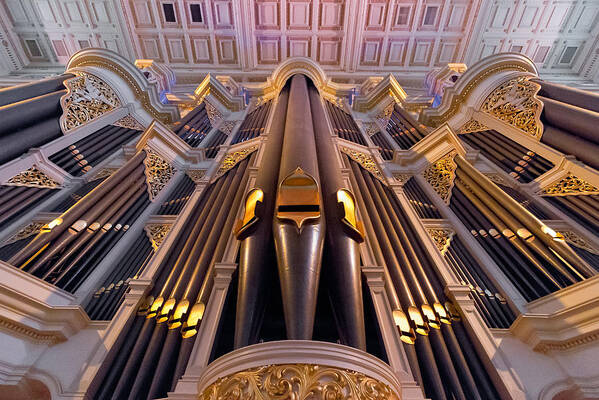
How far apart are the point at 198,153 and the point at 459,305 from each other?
509cm

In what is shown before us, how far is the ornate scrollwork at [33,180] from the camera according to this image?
4.29m

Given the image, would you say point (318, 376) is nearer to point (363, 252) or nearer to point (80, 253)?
point (363, 252)

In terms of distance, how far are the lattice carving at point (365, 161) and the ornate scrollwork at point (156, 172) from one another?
10.7 ft

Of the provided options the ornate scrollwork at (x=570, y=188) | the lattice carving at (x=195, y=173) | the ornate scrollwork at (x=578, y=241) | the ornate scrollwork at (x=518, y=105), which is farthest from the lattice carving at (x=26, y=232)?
the ornate scrollwork at (x=518, y=105)

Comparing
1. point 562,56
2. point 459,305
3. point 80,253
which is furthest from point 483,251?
point 562,56

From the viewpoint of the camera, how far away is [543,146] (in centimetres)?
520

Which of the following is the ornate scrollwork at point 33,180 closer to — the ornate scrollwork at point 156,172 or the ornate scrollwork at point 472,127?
the ornate scrollwork at point 156,172

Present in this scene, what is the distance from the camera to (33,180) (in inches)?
176

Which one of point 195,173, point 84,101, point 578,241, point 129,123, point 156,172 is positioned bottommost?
point 578,241

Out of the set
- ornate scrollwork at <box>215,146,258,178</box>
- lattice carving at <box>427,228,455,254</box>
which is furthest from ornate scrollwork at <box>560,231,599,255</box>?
ornate scrollwork at <box>215,146,258,178</box>

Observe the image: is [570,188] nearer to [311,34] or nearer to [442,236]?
[442,236]

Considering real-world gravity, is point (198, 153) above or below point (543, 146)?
above

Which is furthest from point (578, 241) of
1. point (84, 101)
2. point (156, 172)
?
point (84, 101)

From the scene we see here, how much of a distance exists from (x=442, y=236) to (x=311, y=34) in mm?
10339
